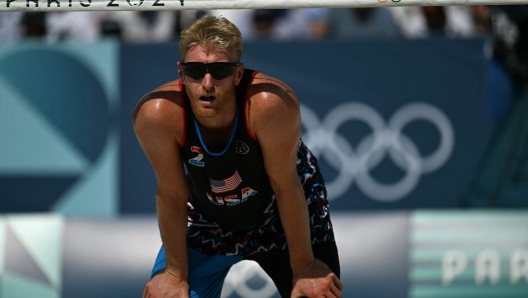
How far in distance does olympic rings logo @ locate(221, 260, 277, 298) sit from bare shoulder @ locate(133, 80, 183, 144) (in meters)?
2.45

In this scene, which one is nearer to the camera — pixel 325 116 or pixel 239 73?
pixel 239 73

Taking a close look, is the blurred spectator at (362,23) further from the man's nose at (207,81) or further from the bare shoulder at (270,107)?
the man's nose at (207,81)

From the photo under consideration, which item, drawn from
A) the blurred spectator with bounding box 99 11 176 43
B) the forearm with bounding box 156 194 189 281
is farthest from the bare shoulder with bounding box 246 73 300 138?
the blurred spectator with bounding box 99 11 176 43

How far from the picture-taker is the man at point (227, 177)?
11.6 feet

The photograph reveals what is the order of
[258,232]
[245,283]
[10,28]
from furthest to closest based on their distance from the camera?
[10,28]
[245,283]
[258,232]

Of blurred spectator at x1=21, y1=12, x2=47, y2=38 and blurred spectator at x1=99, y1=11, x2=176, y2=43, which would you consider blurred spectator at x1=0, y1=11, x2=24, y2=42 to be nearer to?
blurred spectator at x1=21, y1=12, x2=47, y2=38

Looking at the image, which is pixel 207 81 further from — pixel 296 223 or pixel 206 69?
pixel 296 223

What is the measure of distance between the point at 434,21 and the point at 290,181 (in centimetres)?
480

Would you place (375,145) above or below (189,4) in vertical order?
below

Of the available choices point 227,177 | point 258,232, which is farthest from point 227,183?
point 258,232

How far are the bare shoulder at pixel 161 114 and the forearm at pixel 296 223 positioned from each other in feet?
1.88

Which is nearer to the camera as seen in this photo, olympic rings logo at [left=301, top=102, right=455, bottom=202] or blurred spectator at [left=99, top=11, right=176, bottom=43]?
olympic rings logo at [left=301, top=102, right=455, bottom=202]

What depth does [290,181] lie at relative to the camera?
3.75 metres

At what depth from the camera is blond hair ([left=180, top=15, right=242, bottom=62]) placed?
3480 millimetres
